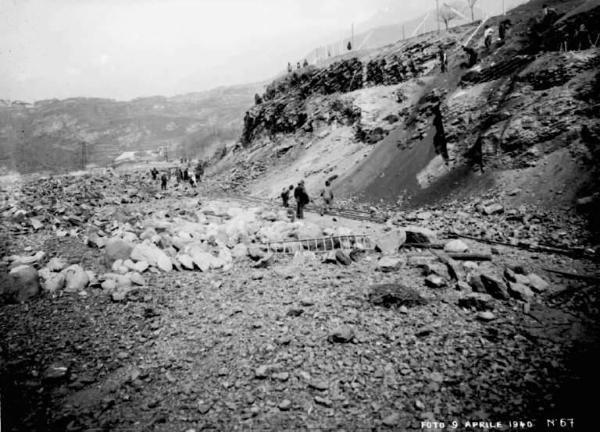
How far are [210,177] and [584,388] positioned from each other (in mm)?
33152

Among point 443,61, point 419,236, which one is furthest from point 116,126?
point 419,236

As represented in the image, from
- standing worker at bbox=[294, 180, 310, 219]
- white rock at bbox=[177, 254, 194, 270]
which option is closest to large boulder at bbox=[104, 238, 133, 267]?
white rock at bbox=[177, 254, 194, 270]

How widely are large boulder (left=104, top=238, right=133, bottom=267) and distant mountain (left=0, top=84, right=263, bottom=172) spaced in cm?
8850

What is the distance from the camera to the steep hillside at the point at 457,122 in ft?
33.6

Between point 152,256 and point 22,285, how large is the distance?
2385mm

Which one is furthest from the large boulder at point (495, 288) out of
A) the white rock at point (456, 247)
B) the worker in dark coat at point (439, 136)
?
the worker in dark coat at point (439, 136)

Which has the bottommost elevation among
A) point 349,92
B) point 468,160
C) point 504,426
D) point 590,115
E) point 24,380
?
point 504,426

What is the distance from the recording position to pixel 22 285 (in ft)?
19.6

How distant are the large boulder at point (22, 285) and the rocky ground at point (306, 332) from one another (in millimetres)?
26

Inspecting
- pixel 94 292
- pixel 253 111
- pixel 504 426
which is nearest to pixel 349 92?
pixel 253 111

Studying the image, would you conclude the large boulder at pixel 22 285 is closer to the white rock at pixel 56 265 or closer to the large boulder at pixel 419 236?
the white rock at pixel 56 265

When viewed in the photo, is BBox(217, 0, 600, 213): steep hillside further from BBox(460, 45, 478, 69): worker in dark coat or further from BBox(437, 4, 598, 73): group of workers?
BBox(460, 45, 478, 69): worker in dark coat

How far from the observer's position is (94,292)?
250 inches

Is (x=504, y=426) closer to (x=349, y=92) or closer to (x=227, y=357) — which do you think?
(x=227, y=357)
